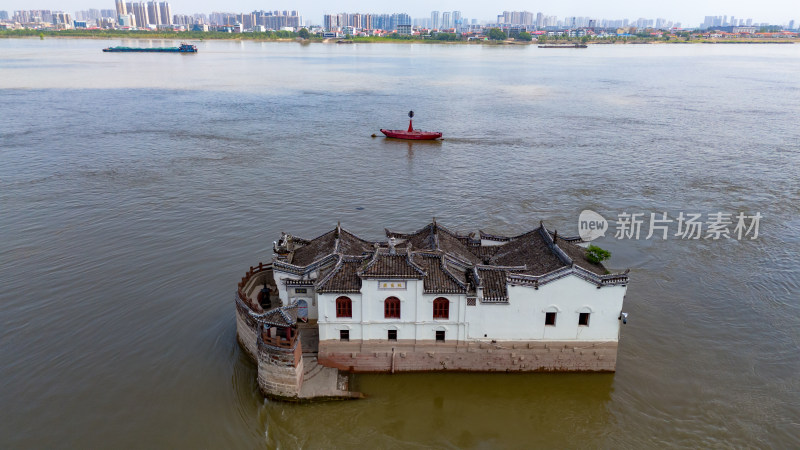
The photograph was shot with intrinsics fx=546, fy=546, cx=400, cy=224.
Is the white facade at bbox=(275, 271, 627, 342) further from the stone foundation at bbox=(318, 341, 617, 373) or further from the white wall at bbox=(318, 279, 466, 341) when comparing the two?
the stone foundation at bbox=(318, 341, 617, 373)

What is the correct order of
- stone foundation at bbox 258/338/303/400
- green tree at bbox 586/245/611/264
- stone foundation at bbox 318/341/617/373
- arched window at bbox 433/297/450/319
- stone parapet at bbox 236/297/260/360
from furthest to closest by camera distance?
green tree at bbox 586/245/611/264 → stone parapet at bbox 236/297/260/360 → stone foundation at bbox 318/341/617/373 → arched window at bbox 433/297/450/319 → stone foundation at bbox 258/338/303/400

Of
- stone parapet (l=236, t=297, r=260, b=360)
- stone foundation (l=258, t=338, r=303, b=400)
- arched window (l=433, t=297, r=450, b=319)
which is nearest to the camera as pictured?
stone foundation (l=258, t=338, r=303, b=400)

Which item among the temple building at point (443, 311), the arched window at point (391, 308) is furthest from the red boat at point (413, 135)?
the arched window at point (391, 308)

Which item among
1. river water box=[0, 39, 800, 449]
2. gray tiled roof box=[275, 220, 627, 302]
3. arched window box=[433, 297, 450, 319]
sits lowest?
river water box=[0, 39, 800, 449]

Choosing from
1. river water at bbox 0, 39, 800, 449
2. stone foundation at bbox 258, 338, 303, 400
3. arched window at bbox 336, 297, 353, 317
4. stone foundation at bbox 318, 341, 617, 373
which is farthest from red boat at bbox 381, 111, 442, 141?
stone foundation at bbox 258, 338, 303, 400

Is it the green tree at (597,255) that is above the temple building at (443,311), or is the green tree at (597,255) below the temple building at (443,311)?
above

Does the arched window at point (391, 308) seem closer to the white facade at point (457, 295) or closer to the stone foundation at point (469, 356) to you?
the white facade at point (457, 295)
